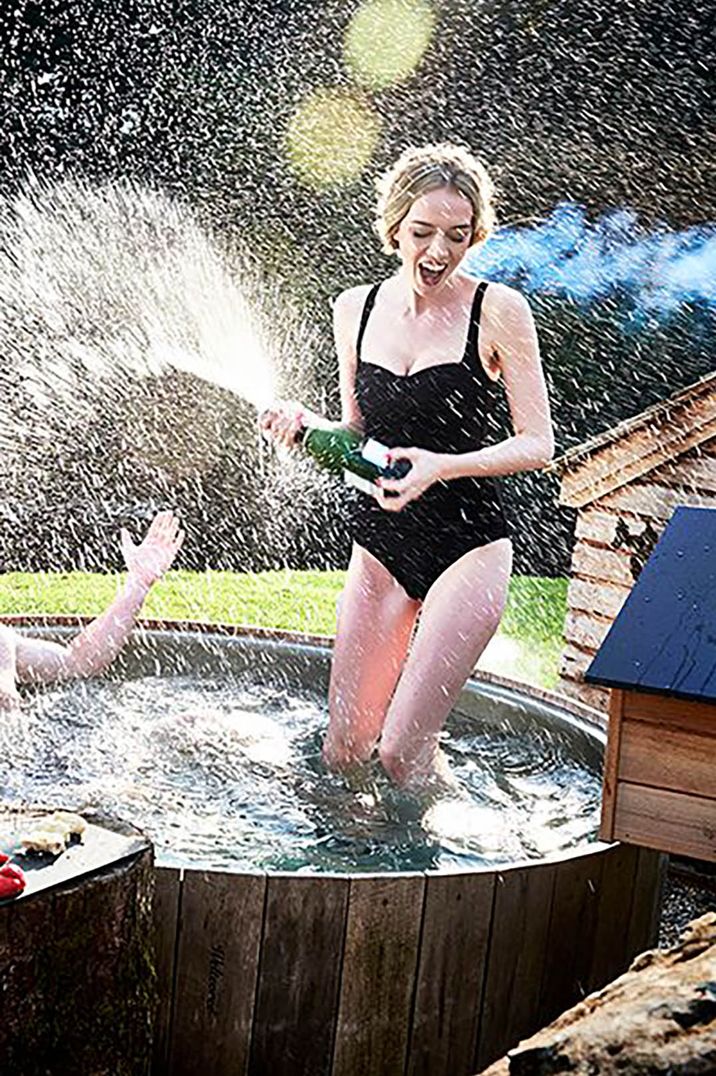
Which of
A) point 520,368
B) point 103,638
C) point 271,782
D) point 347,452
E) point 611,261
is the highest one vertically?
point 611,261

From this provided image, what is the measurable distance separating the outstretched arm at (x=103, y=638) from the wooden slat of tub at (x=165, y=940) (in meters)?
2.11

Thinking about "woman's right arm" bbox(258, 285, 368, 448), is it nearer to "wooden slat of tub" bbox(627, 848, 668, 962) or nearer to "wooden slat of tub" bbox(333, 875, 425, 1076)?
"wooden slat of tub" bbox(627, 848, 668, 962)

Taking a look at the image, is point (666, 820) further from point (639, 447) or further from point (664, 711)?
point (639, 447)

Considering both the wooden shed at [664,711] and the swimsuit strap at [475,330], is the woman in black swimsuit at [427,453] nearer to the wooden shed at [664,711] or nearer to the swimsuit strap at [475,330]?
the swimsuit strap at [475,330]

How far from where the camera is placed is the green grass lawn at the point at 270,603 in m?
7.30

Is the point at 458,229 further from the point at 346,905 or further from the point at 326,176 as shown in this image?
the point at 326,176

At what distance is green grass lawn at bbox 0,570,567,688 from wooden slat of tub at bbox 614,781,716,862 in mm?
3966

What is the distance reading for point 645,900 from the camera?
10.6 feet

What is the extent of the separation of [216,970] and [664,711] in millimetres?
982

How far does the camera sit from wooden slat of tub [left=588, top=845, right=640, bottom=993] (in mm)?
3012

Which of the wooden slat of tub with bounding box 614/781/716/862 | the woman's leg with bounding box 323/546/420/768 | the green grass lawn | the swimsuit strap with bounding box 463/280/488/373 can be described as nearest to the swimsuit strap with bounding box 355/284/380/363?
the swimsuit strap with bounding box 463/280/488/373

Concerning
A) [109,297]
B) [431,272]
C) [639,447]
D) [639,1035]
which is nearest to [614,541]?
[639,447]

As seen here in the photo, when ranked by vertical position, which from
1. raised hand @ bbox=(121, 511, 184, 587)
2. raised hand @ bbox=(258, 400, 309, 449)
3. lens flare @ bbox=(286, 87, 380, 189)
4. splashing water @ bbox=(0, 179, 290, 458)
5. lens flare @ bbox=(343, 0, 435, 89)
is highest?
lens flare @ bbox=(343, 0, 435, 89)

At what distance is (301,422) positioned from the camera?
3.93m
